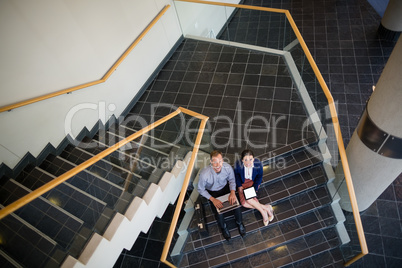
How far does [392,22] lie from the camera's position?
6184mm

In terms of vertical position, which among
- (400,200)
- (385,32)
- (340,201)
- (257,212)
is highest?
(385,32)

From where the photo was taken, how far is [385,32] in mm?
6414

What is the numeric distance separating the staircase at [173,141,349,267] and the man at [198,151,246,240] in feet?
0.67

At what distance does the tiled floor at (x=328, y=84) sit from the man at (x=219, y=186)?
813 mm

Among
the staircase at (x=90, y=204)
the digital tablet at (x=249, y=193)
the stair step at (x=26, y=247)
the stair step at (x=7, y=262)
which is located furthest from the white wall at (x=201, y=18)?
the stair step at (x=7, y=262)

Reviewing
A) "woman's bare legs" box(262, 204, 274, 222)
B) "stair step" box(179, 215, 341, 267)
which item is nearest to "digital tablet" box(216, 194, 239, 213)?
"woman's bare legs" box(262, 204, 274, 222)

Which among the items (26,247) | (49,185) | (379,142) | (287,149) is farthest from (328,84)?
(26,247)

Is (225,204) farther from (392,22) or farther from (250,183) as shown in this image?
(392,22)

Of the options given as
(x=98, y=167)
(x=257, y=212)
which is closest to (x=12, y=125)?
(x=98, y=167)

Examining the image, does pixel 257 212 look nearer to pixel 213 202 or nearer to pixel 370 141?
pixel 213 202

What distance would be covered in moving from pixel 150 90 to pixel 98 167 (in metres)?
2.78

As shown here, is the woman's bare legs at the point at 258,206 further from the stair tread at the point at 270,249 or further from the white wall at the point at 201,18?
the white wall at the point at 201,18

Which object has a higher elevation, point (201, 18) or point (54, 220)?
point (201, 18)

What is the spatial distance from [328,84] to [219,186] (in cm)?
353
